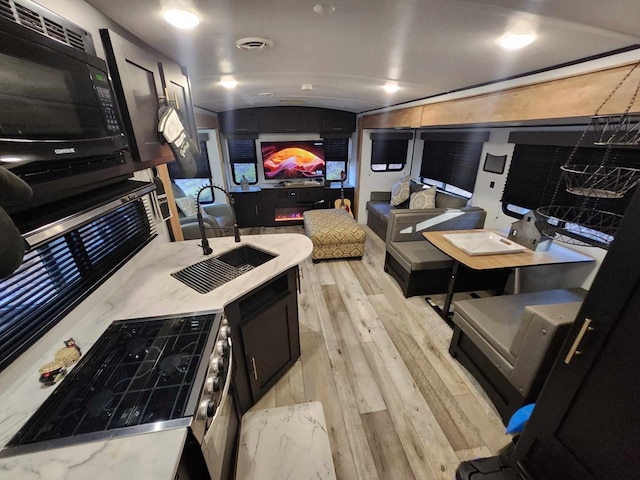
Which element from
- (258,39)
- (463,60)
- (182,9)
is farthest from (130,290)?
(463,60)

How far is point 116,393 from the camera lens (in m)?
0.82

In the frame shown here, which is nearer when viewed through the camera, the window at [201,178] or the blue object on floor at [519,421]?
the blue object on floor at [519,421]

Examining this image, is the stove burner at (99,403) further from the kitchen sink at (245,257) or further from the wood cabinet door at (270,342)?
the kitchen sink at (245,257)

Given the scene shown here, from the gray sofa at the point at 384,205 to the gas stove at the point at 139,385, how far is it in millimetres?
2920

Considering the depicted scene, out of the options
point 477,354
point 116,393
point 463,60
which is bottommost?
point 477,354

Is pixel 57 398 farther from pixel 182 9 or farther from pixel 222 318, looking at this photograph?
pixel 182 9

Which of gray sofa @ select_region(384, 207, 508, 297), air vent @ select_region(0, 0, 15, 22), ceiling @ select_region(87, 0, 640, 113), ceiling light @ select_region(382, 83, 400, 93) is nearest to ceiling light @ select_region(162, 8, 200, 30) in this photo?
ceiling @ select_region(87, 0, 640, 113)

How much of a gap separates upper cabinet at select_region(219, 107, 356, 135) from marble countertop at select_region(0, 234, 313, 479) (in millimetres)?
3515

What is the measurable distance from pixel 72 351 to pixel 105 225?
2.29 ft

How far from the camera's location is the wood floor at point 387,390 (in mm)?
1469

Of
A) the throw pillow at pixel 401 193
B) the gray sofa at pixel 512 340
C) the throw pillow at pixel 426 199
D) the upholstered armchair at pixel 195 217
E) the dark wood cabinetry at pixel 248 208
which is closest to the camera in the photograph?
the gray sofa at pixel 512 340

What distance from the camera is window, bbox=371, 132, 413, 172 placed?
464 centimetres

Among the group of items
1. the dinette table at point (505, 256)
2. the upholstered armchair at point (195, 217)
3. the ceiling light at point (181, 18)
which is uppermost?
the ceiling light at point (181, 18)

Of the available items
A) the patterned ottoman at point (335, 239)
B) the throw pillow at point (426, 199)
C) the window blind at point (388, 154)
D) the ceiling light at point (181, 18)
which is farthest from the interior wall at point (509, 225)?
the ceiling light at point (181, 18)
